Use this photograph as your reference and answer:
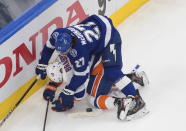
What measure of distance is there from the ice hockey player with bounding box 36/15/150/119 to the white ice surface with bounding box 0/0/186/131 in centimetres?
8

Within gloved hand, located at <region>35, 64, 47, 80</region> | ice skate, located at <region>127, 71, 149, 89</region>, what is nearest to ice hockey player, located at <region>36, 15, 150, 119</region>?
gloved hand, located at <region>35, 64, 47, 80</region>

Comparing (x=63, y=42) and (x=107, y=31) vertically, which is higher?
(x=63, y=42)

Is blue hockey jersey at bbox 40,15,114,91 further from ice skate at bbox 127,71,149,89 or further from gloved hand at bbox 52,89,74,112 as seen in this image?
ice skate at bbox 127,71,149,89

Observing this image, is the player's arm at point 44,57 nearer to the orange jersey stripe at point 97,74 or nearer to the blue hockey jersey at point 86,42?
the blue hockey jersey at point 86,42

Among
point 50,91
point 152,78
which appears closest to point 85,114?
point 50,91

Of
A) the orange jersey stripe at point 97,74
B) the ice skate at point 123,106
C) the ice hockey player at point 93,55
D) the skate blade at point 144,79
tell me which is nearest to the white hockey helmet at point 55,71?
the ice hockey player at point 93,55

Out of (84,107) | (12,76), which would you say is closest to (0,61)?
(12,76)

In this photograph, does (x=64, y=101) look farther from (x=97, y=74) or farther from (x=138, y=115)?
(x=138, y=115)

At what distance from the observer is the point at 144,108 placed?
2.41 meters

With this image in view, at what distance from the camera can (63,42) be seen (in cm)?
222

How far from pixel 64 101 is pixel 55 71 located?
0.52 ft

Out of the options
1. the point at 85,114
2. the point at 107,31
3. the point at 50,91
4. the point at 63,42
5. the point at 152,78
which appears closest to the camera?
the point at 63,42

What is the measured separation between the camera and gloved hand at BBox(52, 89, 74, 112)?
235 centimetres

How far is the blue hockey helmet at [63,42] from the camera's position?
2217 mm
